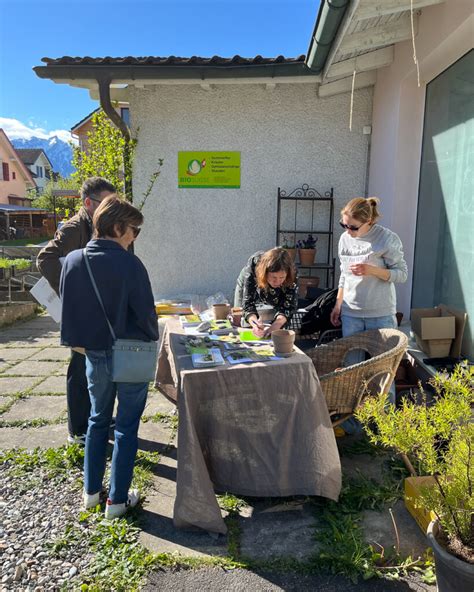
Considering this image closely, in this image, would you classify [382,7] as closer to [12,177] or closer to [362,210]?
[362,210]

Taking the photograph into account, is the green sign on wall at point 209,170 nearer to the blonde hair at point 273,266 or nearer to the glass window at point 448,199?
the glass window at point 448,199

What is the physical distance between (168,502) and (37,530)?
2.36 feet

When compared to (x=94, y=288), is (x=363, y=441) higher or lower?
lower

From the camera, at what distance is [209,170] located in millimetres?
6020

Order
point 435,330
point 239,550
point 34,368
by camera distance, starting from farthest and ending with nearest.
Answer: point 34,368, point 435,330, point 239,550

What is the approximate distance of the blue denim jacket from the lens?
2.33 meters

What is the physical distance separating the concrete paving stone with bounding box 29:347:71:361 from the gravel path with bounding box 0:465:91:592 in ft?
9.12

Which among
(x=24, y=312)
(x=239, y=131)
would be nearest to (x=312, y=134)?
(x=239, y=131)

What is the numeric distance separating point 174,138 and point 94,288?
13.6ft

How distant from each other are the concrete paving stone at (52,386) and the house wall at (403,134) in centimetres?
380

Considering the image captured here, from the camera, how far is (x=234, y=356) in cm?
262

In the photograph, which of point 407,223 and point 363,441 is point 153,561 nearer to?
point 363,441

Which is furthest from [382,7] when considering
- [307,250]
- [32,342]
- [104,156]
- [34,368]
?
[32,342]

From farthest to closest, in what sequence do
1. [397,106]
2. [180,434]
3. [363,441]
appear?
[397,106], [363,441], [180,434]
